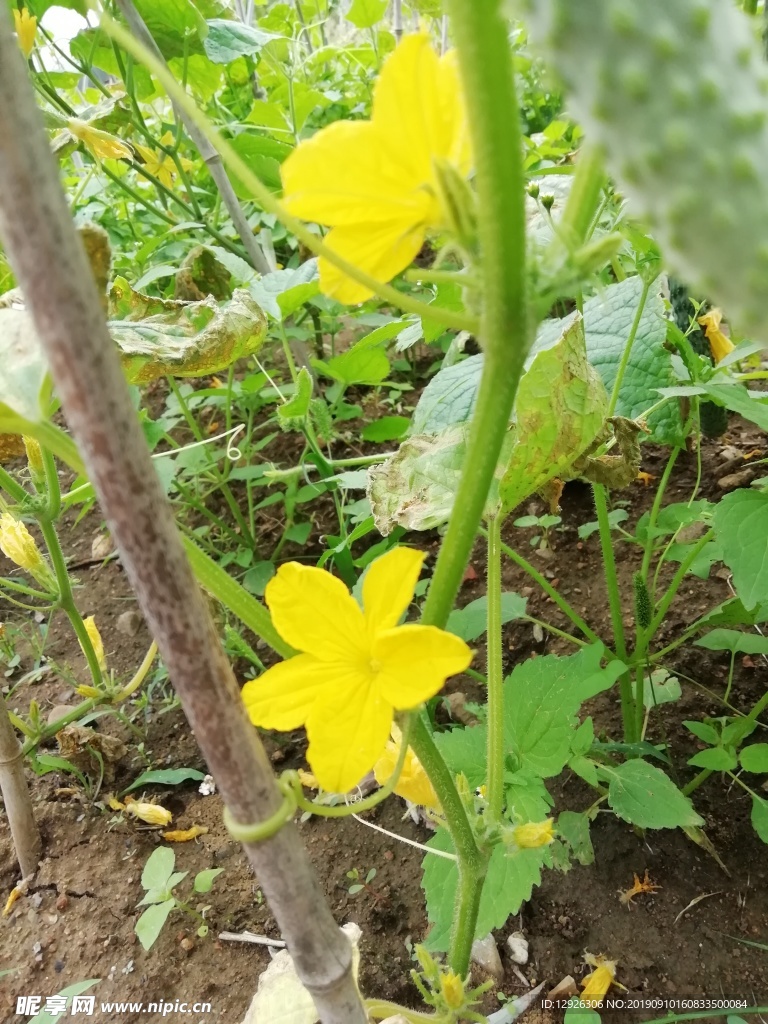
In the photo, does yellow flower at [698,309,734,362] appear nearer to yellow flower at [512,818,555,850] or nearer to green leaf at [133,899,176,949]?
yellow flower at [512,818,555,850]

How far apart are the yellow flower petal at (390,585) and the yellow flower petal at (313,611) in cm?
2

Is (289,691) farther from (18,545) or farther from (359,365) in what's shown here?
(359,365)

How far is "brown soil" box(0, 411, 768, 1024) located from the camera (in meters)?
1.02

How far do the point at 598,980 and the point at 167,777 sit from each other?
2.54 ft

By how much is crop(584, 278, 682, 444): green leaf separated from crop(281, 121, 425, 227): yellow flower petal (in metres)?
0.75

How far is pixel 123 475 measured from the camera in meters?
0.33

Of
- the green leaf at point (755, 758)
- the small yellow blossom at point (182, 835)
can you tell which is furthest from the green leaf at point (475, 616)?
the small yellow blossom at point (182, 835)

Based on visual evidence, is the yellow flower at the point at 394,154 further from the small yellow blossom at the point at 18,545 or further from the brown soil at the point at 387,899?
the brown soil at the point at 387,899

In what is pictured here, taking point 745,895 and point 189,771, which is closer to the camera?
point 745,895

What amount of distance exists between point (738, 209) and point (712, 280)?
28 millimetres

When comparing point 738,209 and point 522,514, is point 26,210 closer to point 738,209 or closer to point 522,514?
point 738,209

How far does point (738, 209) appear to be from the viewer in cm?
30

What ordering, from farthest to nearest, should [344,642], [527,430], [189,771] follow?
[189,771]
[527,430]
[344,642]

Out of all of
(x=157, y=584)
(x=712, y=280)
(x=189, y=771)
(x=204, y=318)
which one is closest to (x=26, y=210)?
(x=157, y=584)
